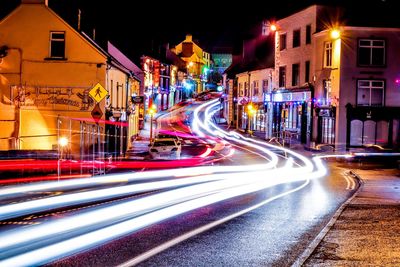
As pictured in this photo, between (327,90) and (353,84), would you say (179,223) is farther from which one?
(327,90)

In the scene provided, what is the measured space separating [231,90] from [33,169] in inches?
2105

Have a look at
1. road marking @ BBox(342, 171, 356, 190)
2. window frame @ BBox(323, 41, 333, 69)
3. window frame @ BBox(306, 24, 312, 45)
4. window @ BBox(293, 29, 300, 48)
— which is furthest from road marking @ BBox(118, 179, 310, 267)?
window @ BBox(293, 29, 300, 48)

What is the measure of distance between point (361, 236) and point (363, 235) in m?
0.13

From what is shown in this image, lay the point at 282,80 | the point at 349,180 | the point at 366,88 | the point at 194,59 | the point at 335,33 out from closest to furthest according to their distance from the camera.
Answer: the point at 349,180 < the point at 335,33 < the point at 366,88 < the point at 282,80 < the point at 194,59

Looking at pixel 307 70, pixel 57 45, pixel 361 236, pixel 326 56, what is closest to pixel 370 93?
pixel 326 56

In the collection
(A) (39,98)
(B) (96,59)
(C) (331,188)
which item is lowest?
(C) (331,188)

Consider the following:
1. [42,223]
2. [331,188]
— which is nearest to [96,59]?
[331,188]

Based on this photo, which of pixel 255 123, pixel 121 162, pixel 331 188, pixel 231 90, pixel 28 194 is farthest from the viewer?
pixel 231 90

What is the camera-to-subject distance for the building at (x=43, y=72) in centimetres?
3456

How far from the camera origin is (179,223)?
13.2 meters

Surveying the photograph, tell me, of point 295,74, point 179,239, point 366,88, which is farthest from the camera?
point 295,74

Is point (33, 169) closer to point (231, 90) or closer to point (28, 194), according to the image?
point (28, 194)

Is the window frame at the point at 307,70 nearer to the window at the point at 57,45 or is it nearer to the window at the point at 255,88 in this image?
the window at the point at 255,88

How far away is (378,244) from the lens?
10.8 metres
